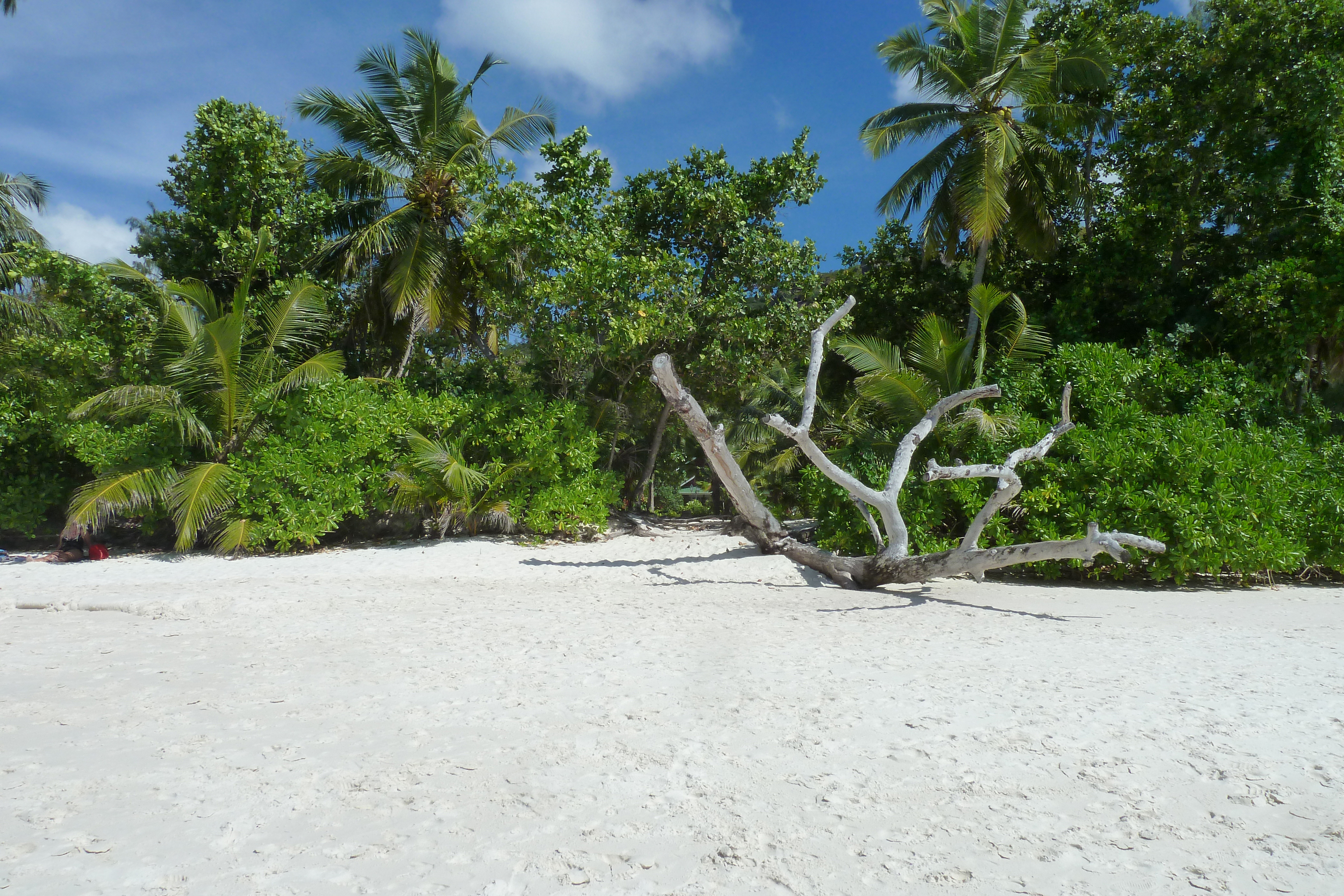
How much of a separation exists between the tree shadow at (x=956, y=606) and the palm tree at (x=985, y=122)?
741 cm

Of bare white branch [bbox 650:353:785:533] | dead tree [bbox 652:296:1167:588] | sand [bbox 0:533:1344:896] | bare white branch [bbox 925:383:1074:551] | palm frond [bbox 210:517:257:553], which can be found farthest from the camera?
palm frond [bbox 210:517:257:553]

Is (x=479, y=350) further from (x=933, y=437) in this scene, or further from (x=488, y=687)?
(x=488, y=687)

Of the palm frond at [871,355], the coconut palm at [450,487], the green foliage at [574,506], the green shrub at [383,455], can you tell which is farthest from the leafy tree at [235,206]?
the palm frond at [871,355]

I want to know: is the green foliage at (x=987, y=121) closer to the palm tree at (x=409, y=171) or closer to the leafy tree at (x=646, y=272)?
the leafy tree at (x=646, y=272)

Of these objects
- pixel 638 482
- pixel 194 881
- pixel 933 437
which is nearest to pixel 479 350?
pixel 638 482

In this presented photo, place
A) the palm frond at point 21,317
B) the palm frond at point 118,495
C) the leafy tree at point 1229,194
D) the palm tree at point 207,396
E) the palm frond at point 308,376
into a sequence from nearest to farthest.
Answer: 1. the palm frond at point 118,495
2. the palm tree at point 207,396
3. the palm frond at point 308,376
4. the leafy tree at point 1229,194
5. the palm frond at point 21,317

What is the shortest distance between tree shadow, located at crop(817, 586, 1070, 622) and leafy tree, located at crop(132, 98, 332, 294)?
35.4ft

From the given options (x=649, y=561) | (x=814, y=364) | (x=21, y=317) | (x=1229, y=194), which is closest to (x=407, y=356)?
(x=649, y=561)

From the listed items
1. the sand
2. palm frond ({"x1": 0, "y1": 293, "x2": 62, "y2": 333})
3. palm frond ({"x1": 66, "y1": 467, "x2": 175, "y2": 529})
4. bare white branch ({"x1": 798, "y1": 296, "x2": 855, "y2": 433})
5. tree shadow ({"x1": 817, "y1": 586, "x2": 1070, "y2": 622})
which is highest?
palm frond ({"x1": 0, "y1": 293, "x2": 62, "y2": 333})

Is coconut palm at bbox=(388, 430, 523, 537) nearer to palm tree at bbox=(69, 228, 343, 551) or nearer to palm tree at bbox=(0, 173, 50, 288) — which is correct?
palm tree at bbox=(69, 228, 343, 551)

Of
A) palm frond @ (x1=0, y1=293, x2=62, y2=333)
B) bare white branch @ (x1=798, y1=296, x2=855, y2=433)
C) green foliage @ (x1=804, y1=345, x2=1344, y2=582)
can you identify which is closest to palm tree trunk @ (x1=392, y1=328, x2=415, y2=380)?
palm frond @ (x1=0, y1=293, x2=62, y2=333)

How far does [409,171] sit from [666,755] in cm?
1438

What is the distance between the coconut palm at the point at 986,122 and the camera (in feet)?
45.2

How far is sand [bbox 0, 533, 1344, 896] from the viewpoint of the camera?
8.81ft
